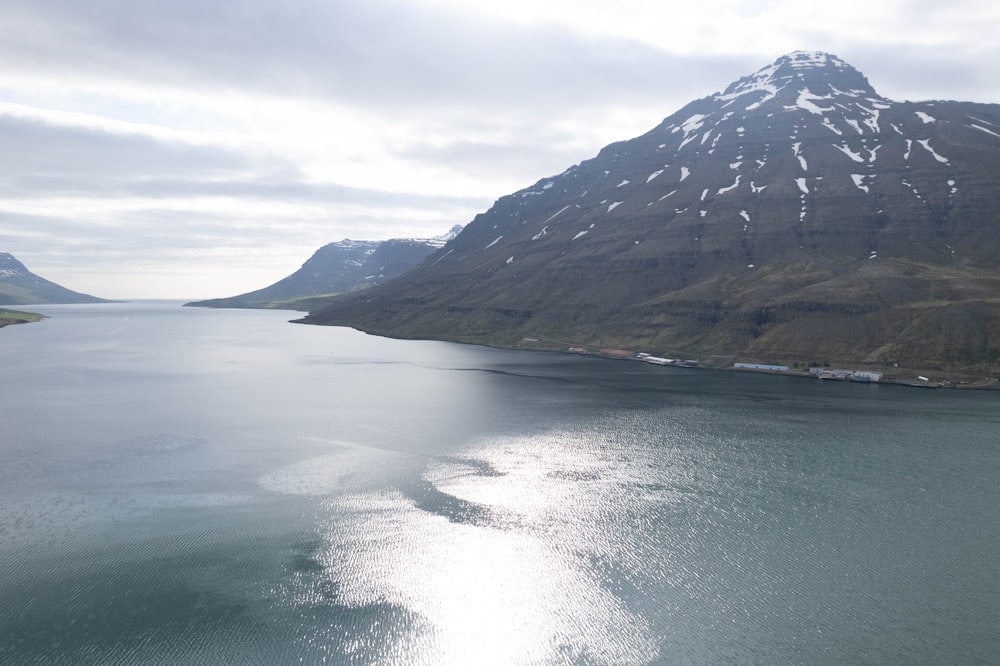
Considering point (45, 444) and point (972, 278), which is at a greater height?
point (972, 278)

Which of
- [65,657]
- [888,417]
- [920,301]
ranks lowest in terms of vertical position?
[65,657]

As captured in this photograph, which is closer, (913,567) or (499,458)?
(913,567)

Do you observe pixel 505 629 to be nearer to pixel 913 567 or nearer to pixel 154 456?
pixel 913 567

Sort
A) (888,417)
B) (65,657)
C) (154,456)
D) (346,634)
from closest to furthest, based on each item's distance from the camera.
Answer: (65,657) → (346,634) → (154,456) → (888,417)

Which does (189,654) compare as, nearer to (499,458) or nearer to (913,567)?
(499,458)

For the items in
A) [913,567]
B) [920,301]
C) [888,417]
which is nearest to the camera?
[913,567]

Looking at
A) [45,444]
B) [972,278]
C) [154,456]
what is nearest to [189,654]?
[154,456]
